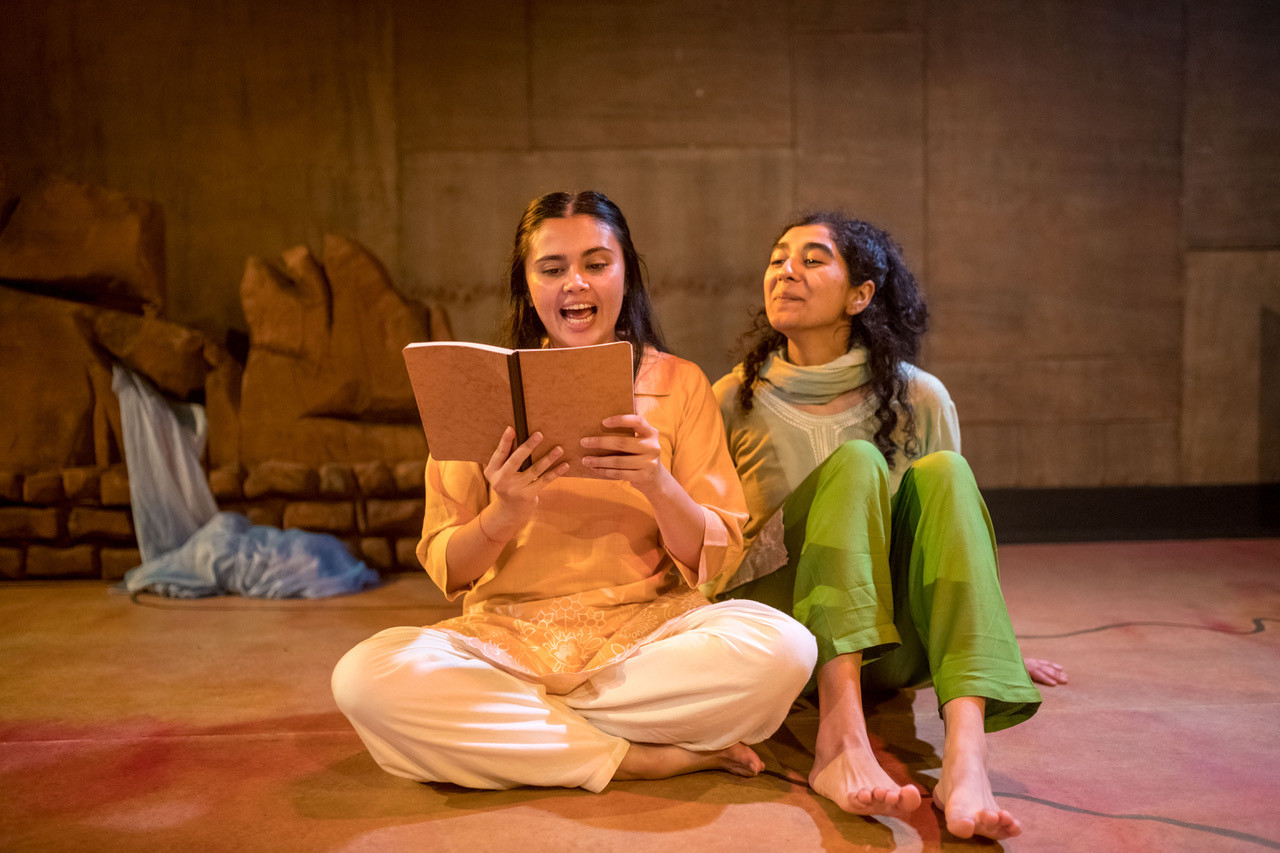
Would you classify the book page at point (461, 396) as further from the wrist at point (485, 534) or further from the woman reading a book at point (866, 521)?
the woman reading a book at point (866, 521)

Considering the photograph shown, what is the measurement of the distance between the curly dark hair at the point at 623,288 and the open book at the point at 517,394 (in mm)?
389

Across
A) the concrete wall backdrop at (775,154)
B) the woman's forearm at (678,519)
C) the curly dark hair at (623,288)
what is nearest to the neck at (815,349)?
the curly dark hair at (623,288)

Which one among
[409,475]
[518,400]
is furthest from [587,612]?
[409,475]

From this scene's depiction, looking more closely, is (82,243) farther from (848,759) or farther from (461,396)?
(848,759)

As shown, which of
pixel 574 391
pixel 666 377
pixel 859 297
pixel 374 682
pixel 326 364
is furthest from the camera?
pixel 326 364

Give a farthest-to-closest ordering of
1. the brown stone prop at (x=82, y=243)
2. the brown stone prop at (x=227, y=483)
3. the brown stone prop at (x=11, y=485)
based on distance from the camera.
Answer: the brown stone prop at (x=82, y=243), the brown stone prop at (x=227, y=483), the brown stone prop at (x=11, y=485)

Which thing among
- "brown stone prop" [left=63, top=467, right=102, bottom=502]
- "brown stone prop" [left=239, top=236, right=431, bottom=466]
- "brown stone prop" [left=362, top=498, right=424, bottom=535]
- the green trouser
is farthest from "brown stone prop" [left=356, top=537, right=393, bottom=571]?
the green trouser

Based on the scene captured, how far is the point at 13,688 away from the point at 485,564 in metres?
1.46

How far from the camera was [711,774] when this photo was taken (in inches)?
70.7

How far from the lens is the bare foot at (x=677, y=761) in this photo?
1.74 m

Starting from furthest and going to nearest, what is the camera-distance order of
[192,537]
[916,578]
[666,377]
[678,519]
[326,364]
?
[326,364], [192,537], [666,377], [916,578], [678,519]

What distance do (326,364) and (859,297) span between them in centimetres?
231

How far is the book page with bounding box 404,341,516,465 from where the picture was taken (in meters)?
1.52

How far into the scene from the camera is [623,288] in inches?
77.5
